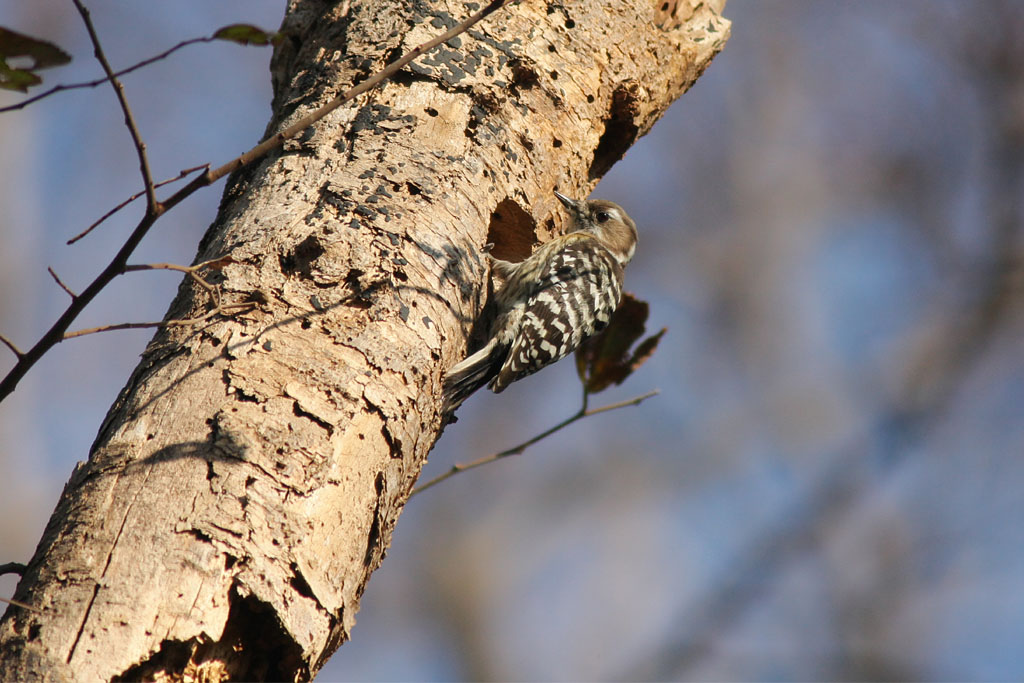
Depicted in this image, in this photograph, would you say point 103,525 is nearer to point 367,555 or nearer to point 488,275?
point 367,555

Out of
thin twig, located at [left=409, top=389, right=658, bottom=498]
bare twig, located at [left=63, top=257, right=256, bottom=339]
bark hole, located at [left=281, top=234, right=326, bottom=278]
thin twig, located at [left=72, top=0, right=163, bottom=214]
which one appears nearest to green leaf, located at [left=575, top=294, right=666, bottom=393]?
thin twig, located at [left=409, top=389, right=658, bottom=498]

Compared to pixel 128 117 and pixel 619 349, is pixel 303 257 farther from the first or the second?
pixel 619 349

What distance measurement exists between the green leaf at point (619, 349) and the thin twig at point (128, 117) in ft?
6.90

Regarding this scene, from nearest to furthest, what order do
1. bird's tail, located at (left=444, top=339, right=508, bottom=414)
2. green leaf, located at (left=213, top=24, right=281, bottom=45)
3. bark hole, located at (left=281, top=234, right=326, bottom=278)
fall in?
green leaf, located at (left=213, top=24, right=281, bottom=45) < bark hole, located at (left=281, top=234, right=326, bottom=278) < bird's tail, located at (left=444, top=339, right=508, bottom=414)

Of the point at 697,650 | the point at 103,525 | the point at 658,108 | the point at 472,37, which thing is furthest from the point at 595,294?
the point at 697,650

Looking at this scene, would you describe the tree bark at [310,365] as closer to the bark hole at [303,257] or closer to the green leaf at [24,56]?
the bark hole at [303,257]

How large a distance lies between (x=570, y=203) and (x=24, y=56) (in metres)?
2.88

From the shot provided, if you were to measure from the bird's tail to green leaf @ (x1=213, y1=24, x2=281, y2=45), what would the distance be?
1412 millimetres

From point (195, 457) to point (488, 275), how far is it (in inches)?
62.1

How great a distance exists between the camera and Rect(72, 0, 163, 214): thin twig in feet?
5.30

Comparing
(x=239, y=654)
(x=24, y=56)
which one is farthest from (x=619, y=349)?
Result: (x=24, y=56)

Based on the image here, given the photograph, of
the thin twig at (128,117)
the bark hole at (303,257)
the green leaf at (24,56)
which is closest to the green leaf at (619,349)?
the bark hole at (303,257)

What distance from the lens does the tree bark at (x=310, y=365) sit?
189cm

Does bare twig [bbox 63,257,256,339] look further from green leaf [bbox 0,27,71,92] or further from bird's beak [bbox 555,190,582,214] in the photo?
bird's beak [bbox 555,190,582,214]
